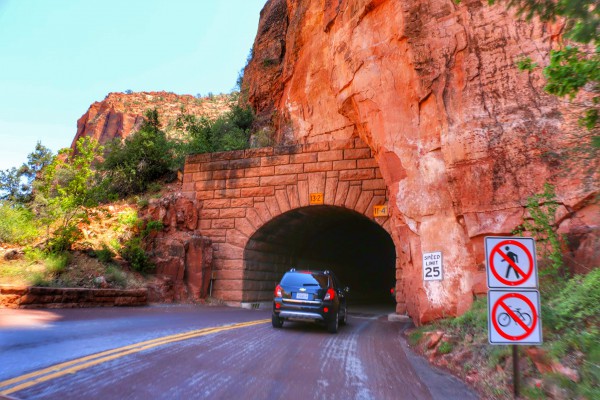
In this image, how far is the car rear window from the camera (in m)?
10.5

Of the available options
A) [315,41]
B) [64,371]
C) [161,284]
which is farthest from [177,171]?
[64,371]

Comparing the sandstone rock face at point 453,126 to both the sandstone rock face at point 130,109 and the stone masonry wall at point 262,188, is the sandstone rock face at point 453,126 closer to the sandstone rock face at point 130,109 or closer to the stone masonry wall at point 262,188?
the stone masonry wall at point 262,188

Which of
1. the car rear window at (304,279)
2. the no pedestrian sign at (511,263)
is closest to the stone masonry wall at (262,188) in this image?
the car rear window at (304,279)

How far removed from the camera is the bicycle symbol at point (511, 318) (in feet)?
16.0

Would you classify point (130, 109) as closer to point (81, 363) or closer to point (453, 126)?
point (453, 126)

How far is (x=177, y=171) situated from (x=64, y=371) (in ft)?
56.9

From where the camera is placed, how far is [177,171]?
21.5 meters

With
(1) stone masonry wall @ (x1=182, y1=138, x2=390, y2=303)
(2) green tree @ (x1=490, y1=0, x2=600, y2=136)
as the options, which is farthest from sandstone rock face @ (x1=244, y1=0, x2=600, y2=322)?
(1) stone masonry wall @ (x1=182, y1=138, x2=390, y2=303)

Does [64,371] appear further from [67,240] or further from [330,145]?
[330,145]

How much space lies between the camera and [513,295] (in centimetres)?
500

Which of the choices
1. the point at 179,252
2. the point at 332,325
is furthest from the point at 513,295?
the point at 179,252

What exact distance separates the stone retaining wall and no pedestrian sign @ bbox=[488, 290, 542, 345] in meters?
10.6

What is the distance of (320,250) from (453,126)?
14.9 m

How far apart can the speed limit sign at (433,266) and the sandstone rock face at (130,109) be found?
4816cm
